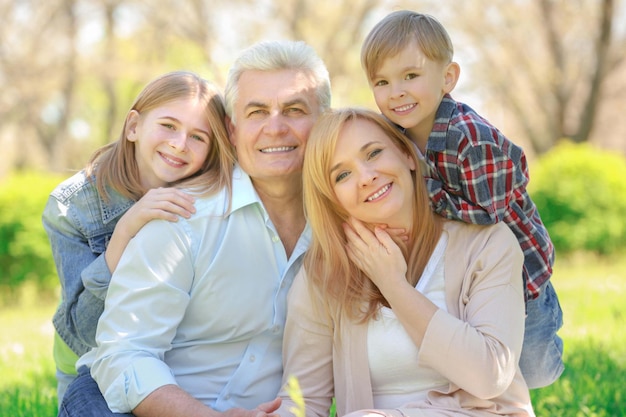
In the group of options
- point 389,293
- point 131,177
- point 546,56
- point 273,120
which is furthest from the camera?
point 546,56

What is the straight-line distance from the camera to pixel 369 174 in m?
3.40

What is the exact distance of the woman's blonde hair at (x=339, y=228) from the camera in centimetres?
345

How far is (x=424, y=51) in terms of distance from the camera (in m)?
3.60

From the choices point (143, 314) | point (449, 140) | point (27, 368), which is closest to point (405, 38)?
point (449, 140)

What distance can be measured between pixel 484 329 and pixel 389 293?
Result: 41 centimetres

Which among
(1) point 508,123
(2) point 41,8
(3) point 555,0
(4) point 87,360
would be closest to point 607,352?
(4) point 87,360

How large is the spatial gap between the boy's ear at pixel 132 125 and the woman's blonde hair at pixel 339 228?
103cm

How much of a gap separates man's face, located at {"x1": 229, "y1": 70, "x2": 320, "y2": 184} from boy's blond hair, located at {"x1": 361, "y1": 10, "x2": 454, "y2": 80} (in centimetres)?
40

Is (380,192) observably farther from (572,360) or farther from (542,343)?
(572,360)

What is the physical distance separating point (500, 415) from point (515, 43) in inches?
776

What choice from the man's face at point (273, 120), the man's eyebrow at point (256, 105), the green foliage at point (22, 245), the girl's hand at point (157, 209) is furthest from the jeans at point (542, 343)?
the green foliage at point (22, 245)

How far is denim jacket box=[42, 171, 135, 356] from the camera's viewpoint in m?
3.74

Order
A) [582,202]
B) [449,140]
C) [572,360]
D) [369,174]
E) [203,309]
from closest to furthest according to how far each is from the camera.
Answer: [369,174], [449,140], [203,309], [572,360], [582,202]

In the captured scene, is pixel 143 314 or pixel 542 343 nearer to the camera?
pixel 143 314
